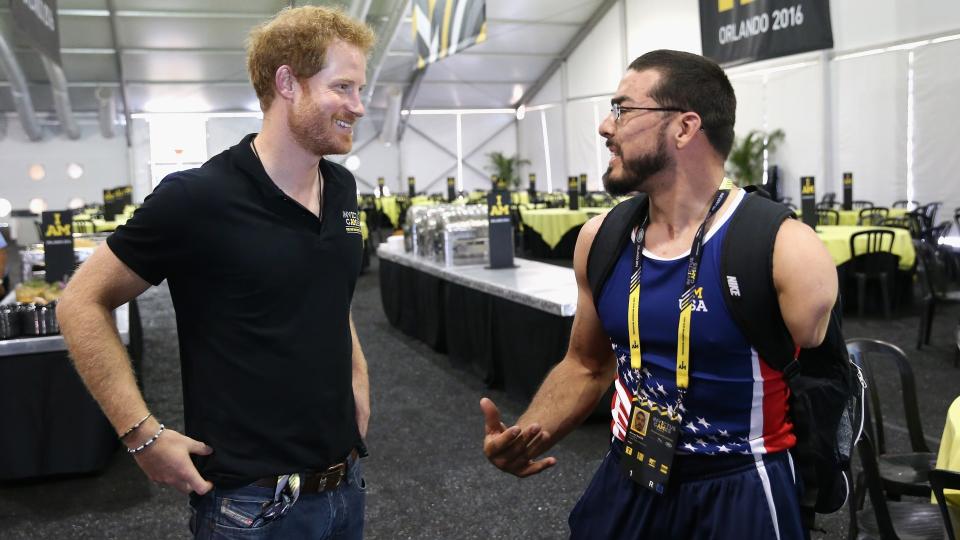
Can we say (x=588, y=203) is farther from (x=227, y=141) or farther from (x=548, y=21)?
(x=227, y=141)

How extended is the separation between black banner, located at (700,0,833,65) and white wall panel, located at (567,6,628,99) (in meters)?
9.66

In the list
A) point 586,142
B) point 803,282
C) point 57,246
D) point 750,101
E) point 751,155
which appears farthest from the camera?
point 586,142

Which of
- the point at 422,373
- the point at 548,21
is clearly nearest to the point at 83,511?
the point at 422,373

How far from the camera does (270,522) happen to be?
1362 mm

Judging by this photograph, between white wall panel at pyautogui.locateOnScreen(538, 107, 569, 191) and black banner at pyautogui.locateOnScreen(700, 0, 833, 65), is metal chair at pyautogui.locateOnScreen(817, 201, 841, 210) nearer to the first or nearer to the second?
black banner at pyautogui.locateOnScreen(700, 0, 833, 65)

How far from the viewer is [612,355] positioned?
1.66m

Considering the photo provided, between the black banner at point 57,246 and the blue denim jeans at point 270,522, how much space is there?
11.8 feet

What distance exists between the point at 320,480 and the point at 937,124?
12.5 metres

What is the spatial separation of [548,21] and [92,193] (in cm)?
1245

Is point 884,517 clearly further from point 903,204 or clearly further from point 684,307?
point 903,204

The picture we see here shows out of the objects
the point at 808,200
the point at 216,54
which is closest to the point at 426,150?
the point at 216,54

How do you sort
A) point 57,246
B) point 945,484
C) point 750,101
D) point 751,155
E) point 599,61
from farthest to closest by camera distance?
1. point 599,61
2. point 750,101
3. point 751,155
4. point 57,246
5. point 945,484

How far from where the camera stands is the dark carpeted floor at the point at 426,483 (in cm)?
312

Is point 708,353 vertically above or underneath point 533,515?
above
